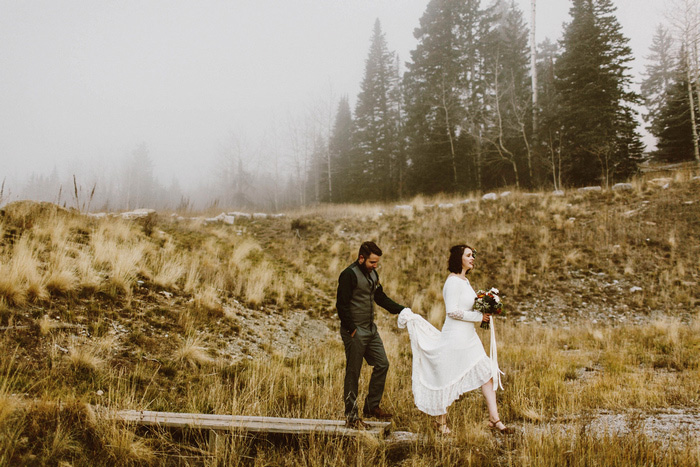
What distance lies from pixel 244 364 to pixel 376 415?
295 cm

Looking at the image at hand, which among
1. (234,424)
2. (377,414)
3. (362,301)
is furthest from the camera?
(377,414)

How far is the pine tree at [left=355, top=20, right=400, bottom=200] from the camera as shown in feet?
108

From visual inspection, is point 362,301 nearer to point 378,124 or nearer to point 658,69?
point 378,124

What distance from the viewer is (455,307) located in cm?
400

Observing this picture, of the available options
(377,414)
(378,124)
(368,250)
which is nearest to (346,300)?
(368,250)

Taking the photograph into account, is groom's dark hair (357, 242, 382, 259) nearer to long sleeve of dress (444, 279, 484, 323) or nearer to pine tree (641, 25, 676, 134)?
long sleeve of dress (444, 279, 484, 323)

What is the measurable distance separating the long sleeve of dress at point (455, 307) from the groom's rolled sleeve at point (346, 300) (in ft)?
3.42

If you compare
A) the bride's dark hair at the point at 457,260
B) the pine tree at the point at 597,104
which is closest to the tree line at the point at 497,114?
the pine tree at the point at 597,104

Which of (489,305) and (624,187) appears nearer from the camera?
(489,305)

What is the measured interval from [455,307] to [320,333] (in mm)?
5711

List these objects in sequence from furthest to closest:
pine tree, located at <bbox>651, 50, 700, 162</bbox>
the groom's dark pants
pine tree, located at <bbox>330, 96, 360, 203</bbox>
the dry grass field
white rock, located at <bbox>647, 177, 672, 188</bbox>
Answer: pine tree, located at <bbox>330, 96, 360, 203</bbox>, pine tree, located at <bbox>651, 50, 700, 162</bbox>, white rock, located at <bbox>647, 177, 672, 188</bbox>, the groom's dark pants, the dry grass field

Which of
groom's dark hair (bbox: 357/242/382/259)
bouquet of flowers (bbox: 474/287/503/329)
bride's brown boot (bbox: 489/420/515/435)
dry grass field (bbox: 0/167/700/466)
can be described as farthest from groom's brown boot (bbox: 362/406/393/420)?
groom's dark hair (bbox: 357/242/382/259)

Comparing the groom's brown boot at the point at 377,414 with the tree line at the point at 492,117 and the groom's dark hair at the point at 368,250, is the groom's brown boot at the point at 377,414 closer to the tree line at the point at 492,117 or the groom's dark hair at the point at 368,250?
the groom's dark hair at the point at 368,250

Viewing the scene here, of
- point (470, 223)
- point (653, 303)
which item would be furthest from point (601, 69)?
point (653, 303)
